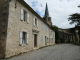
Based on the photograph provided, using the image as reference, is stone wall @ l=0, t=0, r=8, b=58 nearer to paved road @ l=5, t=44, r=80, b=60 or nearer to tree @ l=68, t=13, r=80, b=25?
paved road @ l=5, t=44, r=80, b=60

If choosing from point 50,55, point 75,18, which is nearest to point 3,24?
point 50,55

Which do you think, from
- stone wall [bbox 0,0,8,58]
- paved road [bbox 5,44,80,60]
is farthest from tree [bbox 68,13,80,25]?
stone wall [bbox 0,0,8,58]

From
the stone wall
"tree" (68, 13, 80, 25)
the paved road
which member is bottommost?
the paved road

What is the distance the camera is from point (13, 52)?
6.15 meters

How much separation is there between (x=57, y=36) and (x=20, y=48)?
2728cm

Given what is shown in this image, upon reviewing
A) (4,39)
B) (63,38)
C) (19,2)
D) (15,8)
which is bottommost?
(63,38)

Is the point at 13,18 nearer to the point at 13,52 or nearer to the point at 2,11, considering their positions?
the point at 2,11

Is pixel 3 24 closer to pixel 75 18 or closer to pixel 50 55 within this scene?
pixel 50 55

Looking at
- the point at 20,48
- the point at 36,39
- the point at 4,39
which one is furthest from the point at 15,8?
the point at 36,39

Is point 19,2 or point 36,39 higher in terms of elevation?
point 19,2

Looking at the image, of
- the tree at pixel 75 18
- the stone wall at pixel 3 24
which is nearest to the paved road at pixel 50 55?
the stone wall at pixel 3 24

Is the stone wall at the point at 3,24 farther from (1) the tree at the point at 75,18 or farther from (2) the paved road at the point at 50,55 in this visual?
(1) the tree at the point at 75,18

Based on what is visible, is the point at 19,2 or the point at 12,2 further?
the point at 19,2

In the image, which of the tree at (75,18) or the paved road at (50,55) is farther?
the tree at (75,18)
